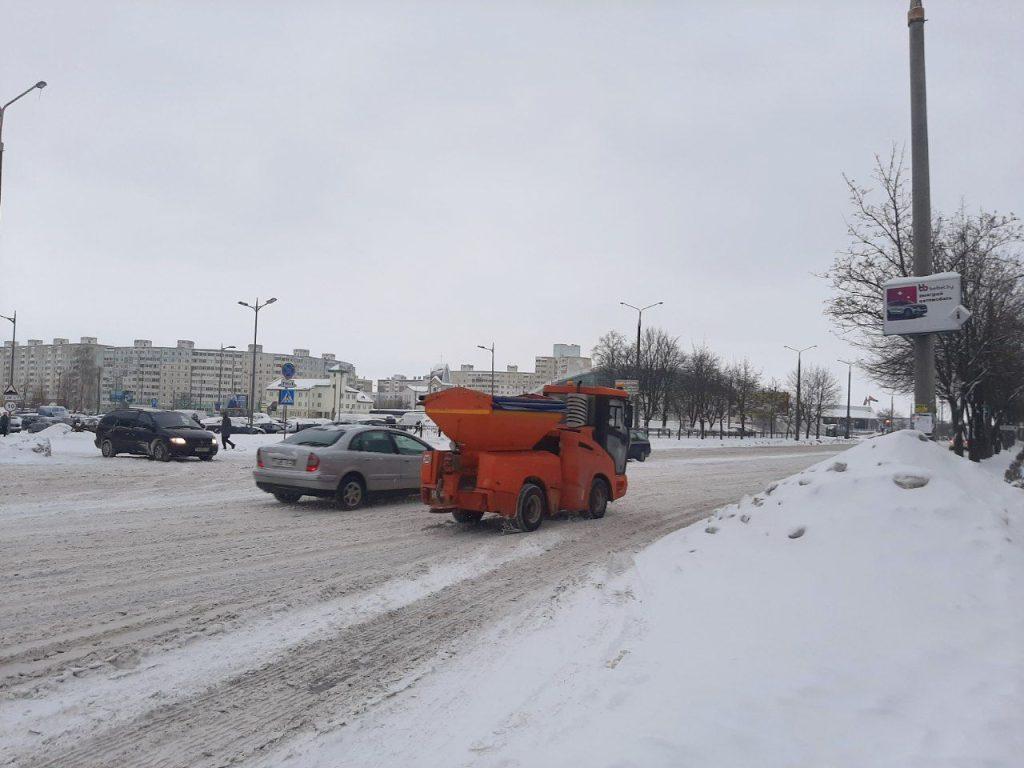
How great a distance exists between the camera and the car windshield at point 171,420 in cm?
2409

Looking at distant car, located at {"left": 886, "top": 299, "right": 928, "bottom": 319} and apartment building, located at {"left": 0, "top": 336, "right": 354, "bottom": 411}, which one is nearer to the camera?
distant car, located at {"left": 886, "top": 299, "right": 928, "bottom": 319}

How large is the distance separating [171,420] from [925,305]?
23.2 meters

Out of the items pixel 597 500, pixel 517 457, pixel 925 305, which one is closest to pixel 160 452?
pixel 597 500

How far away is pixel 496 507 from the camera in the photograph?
10609 millimetres

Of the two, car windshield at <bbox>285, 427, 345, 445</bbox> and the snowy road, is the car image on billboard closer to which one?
the snowy road

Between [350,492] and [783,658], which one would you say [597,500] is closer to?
[350,492]

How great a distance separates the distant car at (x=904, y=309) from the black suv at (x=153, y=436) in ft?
70.3

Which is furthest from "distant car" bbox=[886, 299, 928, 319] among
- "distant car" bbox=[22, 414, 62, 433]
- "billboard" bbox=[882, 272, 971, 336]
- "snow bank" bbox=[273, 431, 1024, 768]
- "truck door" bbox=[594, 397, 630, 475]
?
"distant car" bbox=[22, 414, 62, 433]

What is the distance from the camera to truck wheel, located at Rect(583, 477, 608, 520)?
12.6 meters

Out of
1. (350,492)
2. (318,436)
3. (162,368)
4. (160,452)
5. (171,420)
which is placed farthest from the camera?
(162,368)

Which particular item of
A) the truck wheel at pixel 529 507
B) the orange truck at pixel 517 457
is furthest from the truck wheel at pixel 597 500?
the truck wheel at pixel 529 507

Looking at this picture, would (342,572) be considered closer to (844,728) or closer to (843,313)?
(844,728)

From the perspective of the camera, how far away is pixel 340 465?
504 inches

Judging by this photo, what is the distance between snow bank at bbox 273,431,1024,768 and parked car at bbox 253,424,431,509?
22.1 feet
